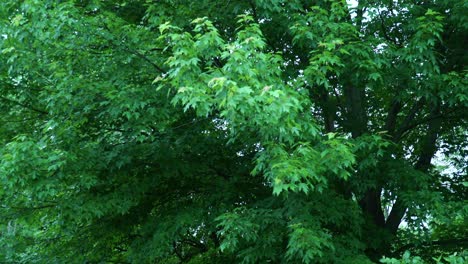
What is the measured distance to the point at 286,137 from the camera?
Answer: 19.4ft

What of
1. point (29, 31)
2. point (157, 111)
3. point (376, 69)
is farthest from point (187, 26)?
point (376, 69)

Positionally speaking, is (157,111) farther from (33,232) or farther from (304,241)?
(33,232)

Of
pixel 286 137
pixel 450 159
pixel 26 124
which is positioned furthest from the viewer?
pixel 450 159

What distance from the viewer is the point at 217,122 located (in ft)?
28.5

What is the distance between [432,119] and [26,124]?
6328mm

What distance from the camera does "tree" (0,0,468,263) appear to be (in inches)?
237

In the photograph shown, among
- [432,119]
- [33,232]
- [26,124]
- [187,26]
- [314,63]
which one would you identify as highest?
[432,119]

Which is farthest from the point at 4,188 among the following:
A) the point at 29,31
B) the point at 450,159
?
the point at 450,159

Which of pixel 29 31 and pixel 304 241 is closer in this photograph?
pixel 304 241

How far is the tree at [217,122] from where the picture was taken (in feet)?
19.7

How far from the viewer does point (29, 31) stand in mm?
6945

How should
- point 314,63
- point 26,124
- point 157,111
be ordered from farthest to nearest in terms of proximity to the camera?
point 26,124
point 157,111
point 314,63

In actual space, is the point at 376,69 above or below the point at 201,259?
above

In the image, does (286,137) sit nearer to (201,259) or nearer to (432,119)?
(432,119)
